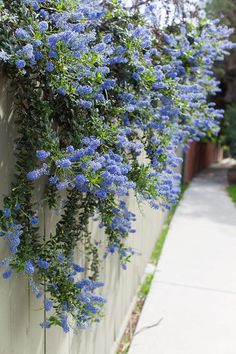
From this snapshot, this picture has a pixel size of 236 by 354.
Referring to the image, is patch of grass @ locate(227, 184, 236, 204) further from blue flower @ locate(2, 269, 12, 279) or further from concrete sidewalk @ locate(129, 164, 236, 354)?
blue flower @ locate(2, 269, 12, 279)

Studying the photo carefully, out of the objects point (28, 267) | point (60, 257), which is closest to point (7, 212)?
point (28, 267)

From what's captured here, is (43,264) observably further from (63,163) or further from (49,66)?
(49,66)

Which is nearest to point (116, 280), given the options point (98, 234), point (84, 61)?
point (98, 234)

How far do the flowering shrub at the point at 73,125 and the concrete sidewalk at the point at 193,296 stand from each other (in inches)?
63.5

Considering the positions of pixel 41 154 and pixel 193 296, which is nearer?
pixel 41 154

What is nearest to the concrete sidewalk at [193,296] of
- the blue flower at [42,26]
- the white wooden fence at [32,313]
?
the white wooden fence at [32,313]

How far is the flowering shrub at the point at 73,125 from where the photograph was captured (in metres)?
1.56

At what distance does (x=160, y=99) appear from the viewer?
243 centimetres

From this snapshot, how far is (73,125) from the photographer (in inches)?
71.4

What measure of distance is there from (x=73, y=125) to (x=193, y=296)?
3199 millimetres

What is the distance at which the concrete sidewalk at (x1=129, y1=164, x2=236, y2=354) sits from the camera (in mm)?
3605

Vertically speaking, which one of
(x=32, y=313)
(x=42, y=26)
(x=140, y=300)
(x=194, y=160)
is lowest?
(x=140, y=300)

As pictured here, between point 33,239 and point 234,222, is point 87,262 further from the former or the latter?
point 234,222

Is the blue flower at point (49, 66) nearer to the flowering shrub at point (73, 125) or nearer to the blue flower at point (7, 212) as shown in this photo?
the flowering shrub at point (73, 125)
